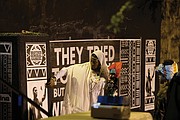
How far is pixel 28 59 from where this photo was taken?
302 cm

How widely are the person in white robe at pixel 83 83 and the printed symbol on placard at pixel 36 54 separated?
43 cm

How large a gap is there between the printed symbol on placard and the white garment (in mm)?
513

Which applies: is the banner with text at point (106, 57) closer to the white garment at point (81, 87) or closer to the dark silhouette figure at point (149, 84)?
the white garment at point (81, 87)

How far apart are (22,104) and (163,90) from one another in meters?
1.05

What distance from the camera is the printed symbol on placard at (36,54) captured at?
305cm

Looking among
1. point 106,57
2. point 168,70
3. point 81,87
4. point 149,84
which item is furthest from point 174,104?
point 149,84

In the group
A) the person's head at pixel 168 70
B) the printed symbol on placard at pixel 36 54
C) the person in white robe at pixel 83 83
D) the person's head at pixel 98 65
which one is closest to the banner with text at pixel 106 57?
the person in white robe at pixel 83 83

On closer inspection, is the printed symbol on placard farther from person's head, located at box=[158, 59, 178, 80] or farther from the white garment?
person's head, located at box=[158, 59, 178, 80]

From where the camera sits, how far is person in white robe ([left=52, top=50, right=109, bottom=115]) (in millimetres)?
3570

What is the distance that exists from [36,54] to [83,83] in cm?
66

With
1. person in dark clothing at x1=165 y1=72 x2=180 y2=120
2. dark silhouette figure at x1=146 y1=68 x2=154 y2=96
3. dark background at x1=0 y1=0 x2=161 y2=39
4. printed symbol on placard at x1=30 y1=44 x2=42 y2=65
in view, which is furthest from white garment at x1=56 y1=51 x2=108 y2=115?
person in dark clothing at x1=165 y1=72 x2=180 y2=120

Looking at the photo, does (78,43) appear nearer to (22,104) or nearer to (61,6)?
(61,6)

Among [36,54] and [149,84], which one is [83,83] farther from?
[149,84]

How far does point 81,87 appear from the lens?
358cm
